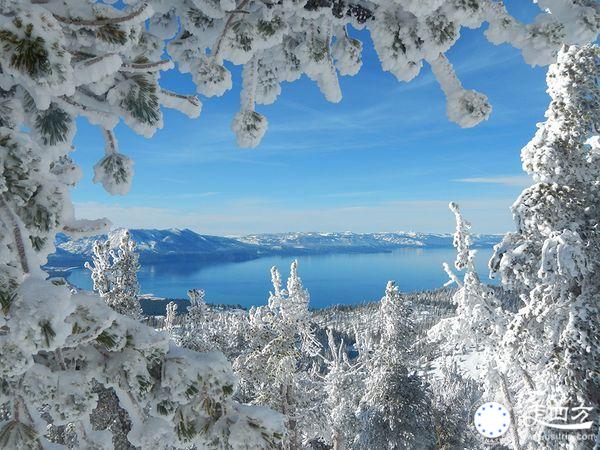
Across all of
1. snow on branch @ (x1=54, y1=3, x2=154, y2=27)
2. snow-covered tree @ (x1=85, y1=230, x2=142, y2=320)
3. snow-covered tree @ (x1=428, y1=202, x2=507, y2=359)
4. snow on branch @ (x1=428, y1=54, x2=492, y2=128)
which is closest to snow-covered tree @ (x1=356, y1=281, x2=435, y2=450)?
snow-covered tree @ (x1=428, y1=202, x2=507, y2=359)

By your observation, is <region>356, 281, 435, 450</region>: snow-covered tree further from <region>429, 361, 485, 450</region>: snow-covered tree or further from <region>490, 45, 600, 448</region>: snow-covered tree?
<region>490, 45, 600, 448</region>: snow-covered tree

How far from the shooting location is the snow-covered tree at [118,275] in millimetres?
14703

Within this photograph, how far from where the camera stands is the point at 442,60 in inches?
95.3

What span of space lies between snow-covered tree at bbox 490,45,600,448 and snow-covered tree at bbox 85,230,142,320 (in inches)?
450

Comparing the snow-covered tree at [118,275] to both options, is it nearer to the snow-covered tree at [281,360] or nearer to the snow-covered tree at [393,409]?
the snow-covered tree at [281,360]

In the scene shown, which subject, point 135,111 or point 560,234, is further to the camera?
point 560,234

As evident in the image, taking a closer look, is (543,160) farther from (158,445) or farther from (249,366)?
(249,366)

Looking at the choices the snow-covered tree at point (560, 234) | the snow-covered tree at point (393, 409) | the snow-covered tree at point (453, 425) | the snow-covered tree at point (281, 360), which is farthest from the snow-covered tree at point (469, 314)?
the snow-covered tree at point (453, 425)

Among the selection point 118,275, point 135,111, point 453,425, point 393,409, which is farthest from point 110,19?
point 453,425

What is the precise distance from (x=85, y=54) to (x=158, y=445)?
1817 millimetres

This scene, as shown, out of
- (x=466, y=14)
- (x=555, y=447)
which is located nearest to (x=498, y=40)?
(x=466, y=14)

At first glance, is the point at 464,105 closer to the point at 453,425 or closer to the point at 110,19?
the point at 110,19

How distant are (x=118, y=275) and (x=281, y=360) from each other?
645cm

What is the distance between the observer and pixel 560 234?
8.32 metres
